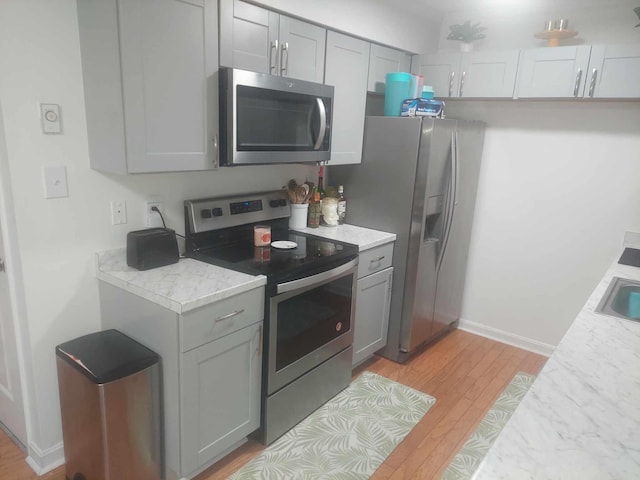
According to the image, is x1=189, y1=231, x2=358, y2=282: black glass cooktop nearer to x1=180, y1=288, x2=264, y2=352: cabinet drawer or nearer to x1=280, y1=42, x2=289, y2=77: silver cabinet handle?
x1=180, y1=288, x2=264, y2=352: cabinet drawer

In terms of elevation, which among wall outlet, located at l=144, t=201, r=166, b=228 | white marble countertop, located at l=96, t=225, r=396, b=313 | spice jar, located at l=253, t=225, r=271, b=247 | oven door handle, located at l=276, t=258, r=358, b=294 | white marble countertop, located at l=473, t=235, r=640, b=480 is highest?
wall outlet, located at l=144, t=201, r=166, b=228

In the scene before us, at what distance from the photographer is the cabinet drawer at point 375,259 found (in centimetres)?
265

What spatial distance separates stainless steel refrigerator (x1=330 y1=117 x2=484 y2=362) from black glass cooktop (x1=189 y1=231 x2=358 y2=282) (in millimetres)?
529

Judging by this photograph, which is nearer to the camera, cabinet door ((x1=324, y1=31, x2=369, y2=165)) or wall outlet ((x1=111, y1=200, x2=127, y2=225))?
wall outlet ((x1=111, y1=200, x2=127, y2=225))

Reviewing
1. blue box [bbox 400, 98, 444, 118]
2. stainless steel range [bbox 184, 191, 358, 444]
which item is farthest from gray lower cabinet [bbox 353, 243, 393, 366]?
blue box [bbox 400, 98, 444, 118]

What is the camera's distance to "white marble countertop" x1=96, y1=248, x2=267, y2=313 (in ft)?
5.63

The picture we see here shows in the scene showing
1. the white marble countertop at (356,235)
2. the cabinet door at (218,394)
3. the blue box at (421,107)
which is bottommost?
the cabinet door at (218,394)

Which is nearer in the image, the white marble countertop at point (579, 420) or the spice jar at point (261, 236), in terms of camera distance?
the white marble countertop at point (579, 420)

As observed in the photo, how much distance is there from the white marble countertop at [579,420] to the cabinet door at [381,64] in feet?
6.56

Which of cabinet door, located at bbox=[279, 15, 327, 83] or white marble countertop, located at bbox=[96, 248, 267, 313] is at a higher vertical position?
cabinet door, located at bbox=[279, 15, 327, 83]

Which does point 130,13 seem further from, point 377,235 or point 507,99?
point 507,99

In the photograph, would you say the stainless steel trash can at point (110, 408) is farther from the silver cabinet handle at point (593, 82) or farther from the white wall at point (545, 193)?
the silver cabinet handle at point (593, 82)

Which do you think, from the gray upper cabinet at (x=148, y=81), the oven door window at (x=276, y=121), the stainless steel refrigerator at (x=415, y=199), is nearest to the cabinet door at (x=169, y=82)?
the gray upper cabinet at (x=148, y=81)

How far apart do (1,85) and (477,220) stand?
9.89 ft
